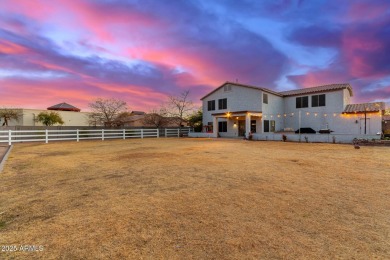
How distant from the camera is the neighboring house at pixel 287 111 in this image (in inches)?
787

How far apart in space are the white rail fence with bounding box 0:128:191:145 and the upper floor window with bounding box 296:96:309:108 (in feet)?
51.1

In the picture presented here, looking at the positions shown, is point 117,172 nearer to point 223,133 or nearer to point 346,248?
point 346,248

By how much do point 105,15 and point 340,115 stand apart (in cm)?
2407

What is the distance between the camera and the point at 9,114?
1315 inches

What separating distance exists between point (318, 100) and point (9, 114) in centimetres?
4741

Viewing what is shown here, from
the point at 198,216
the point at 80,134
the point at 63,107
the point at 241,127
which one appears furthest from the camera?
the point at 63,107

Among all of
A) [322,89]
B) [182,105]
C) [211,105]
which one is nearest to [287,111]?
[322,89]

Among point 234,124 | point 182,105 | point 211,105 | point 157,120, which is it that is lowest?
point 234,124

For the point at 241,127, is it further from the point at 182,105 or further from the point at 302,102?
the point at 182,105

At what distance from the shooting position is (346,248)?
2.32m

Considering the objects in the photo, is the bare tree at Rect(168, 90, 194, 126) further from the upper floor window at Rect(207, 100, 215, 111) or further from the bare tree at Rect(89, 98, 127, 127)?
the bare tree at Rect(89, 98, 127, 127)

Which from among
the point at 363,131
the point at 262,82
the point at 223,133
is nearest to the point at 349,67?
the point at 363,131

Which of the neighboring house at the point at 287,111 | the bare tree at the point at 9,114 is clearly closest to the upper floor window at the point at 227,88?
the neighboring house at the point at 287,111

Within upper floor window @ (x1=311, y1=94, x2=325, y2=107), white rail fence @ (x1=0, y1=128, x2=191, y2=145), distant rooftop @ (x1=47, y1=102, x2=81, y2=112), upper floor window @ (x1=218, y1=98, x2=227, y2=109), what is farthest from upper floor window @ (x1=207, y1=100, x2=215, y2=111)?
distant rooftop @ (x1=47, y1=102, x2=81, y2=112)
